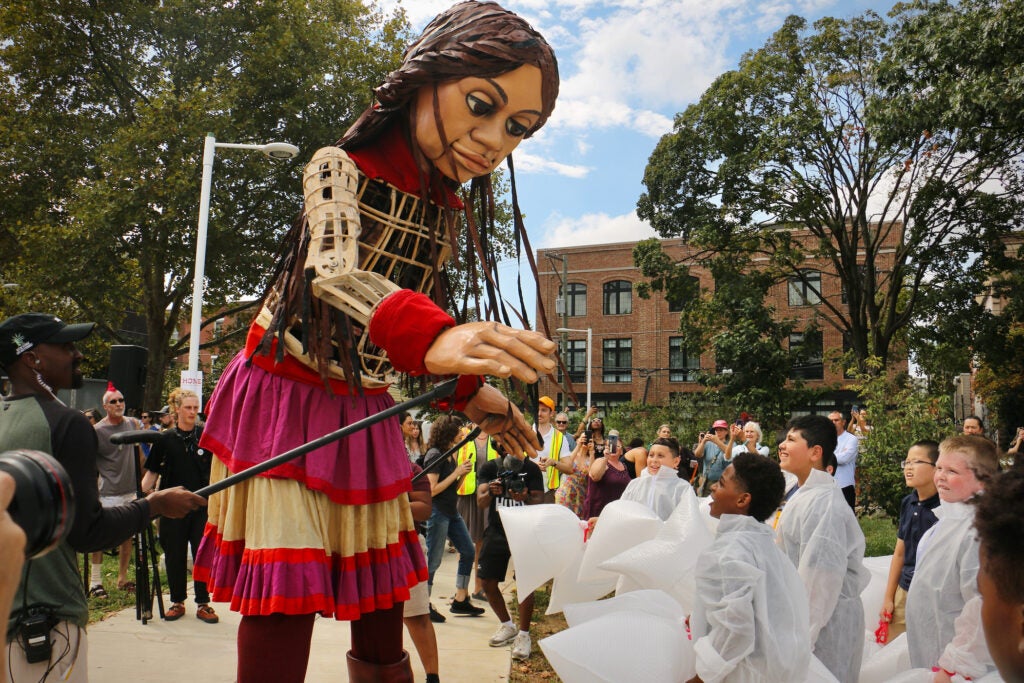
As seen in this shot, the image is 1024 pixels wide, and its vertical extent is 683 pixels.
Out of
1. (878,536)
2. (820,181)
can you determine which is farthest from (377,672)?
(820,181)

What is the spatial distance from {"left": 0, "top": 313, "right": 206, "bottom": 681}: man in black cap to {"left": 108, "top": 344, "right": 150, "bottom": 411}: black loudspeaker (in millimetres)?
2123

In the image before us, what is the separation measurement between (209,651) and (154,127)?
10306 millimetres

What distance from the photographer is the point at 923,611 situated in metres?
3.68

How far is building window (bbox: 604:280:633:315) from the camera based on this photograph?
34.8 metres

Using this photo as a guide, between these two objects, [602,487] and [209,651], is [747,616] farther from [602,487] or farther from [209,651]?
[602,487]

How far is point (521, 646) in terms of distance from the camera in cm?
543

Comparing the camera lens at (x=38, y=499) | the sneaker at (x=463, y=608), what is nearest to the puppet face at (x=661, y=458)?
the sneaker at (x=463, y=608)

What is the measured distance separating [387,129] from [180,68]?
14.2 meters

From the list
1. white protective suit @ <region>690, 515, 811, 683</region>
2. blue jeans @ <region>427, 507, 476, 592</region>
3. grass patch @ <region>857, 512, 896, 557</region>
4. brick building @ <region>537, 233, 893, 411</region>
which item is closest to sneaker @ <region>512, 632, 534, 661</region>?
blue jeans @ <region>427, 507, 476, 592</region>

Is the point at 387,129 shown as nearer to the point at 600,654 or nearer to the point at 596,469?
the point at 600,654

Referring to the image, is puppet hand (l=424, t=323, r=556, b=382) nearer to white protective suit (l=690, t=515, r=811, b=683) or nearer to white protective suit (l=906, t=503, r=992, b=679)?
white protective suit (l=690, t=515, r=811, b=683)

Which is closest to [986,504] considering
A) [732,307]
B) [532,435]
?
[532,435]

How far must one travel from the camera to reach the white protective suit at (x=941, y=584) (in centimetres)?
350

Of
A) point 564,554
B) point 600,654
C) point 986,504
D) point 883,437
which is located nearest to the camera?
point 986,504
